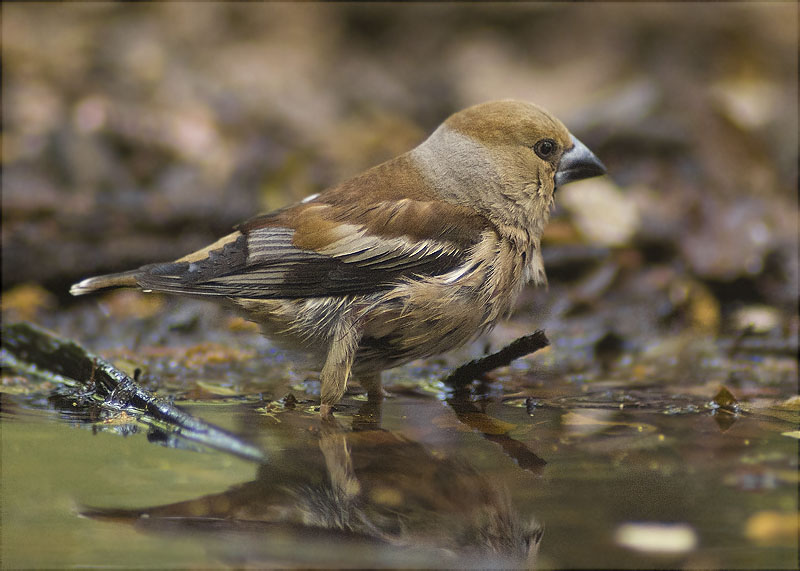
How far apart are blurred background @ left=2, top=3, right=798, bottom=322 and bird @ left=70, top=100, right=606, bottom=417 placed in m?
2.16

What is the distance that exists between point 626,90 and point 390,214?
14.0 feet

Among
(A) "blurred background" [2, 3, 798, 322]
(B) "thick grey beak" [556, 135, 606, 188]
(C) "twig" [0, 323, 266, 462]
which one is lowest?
(C) "twig" [0, 323, 266, 462]

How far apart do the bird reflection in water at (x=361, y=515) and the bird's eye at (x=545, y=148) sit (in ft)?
5.61

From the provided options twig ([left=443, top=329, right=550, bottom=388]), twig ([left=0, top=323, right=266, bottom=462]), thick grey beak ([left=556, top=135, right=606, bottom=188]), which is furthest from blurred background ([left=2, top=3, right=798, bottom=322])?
twig ([left=443, top=329, right=550, bottom=388])

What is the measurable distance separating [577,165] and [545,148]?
0.18 meters

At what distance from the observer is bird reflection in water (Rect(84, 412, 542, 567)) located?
232 centimetres

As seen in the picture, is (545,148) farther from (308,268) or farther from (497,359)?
(308,268)

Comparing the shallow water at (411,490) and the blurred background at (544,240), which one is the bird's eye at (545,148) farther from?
the shallow water at (411,490)

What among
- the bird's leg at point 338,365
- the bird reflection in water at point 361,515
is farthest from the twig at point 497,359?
the bird reflection in water at point 361,515

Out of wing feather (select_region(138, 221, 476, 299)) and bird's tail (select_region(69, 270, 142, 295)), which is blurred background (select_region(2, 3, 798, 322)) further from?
wing feather (select_region(138, 221, 476, 299))

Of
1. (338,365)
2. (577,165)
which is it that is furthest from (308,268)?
(577,165)

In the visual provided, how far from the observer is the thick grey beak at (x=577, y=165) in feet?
14.2

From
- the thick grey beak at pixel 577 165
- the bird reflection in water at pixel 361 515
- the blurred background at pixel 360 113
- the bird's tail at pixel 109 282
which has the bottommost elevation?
the bird reflection in water at pixel 361 515

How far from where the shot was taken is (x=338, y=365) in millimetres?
3750
